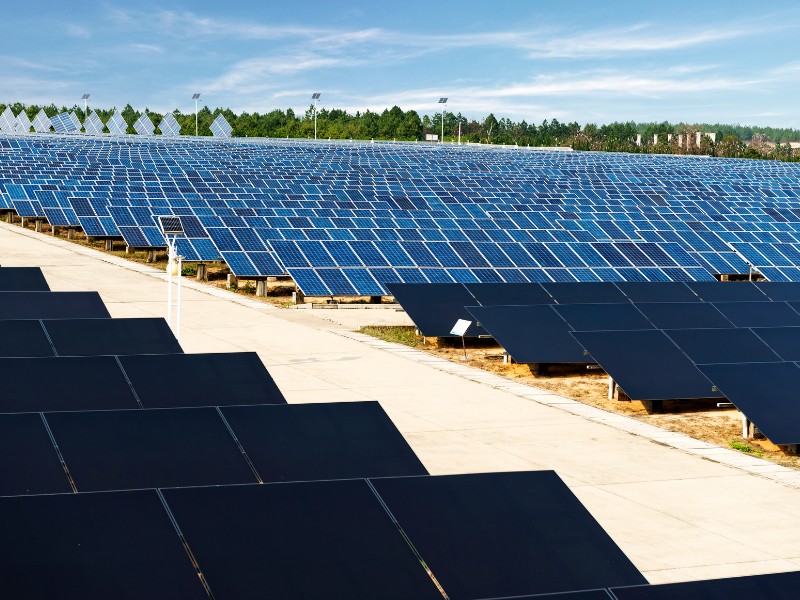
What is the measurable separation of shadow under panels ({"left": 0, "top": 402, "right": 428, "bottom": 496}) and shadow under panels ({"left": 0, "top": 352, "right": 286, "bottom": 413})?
5.09 feet

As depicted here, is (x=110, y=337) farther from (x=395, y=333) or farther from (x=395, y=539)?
(x=395, y=333)

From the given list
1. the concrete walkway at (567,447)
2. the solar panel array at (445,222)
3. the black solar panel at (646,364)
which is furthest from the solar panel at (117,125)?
the black solar panel at (646,364)

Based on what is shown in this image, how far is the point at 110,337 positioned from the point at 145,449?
225 inches

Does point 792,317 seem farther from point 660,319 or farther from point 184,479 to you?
point 184,479

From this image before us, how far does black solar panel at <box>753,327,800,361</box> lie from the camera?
1697 cm

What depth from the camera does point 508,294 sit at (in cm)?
2234

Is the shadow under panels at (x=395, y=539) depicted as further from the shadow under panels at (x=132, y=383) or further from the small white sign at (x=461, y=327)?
the small white sign at (x=461, y=327)

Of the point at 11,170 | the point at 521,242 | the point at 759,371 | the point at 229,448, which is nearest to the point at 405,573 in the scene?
the point at 229,448

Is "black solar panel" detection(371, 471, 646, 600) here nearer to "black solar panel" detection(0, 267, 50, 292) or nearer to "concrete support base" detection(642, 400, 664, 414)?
"concrete support base" detection(642, 400, 664, 414)

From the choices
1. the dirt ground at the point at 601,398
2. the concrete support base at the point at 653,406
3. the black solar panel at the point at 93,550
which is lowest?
the dirt ground at the point at 601,398

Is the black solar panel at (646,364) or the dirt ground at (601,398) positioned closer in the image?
the dirt ground at (601,398)

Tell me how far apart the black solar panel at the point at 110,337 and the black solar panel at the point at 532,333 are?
7.59 meters

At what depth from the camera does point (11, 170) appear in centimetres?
6581

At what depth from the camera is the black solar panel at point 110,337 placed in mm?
13359
